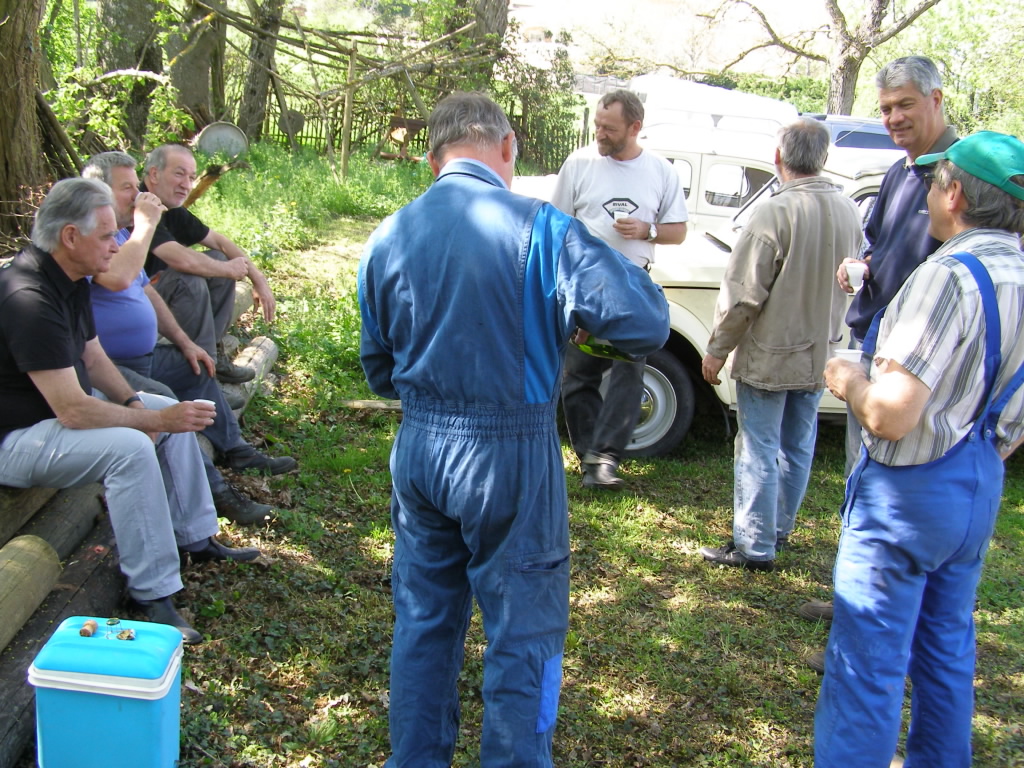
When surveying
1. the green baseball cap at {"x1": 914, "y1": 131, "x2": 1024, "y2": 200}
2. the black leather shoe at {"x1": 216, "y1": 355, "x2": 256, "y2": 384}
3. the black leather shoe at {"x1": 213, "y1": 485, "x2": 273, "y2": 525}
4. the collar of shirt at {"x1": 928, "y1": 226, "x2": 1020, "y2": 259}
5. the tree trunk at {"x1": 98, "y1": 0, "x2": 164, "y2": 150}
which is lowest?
the black leather shoe at {"x1": 213, "y1": 485, "x2": 273, "y2": 525}

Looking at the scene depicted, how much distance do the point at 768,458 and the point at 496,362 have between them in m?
2.16

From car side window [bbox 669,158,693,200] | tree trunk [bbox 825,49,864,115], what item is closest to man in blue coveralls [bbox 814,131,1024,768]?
car side window [bbox 669,158,693,200]

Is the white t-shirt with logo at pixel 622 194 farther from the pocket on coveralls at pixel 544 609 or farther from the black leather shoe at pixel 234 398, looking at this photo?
the pocket on coveralls at pixel 544 609

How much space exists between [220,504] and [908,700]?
313 centimetres

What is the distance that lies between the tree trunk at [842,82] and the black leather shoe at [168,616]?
1473 cm

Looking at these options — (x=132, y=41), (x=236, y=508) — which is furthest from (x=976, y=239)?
(x=132, y=41)

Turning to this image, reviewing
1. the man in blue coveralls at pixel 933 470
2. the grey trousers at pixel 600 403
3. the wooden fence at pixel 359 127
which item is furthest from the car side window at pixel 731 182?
the wooden fence at pixel 359 127

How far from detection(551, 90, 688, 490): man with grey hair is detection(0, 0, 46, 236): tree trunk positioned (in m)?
3.22

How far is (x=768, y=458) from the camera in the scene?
413 cm

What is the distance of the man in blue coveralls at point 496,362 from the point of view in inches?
91.7

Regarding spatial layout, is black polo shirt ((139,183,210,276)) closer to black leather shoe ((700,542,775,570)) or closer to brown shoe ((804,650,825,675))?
black leather shoe ((700,542,775,570))

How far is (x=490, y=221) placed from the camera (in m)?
2.34

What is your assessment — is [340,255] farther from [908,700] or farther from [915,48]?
[915,48]

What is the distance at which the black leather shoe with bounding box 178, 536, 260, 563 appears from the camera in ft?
13.2
